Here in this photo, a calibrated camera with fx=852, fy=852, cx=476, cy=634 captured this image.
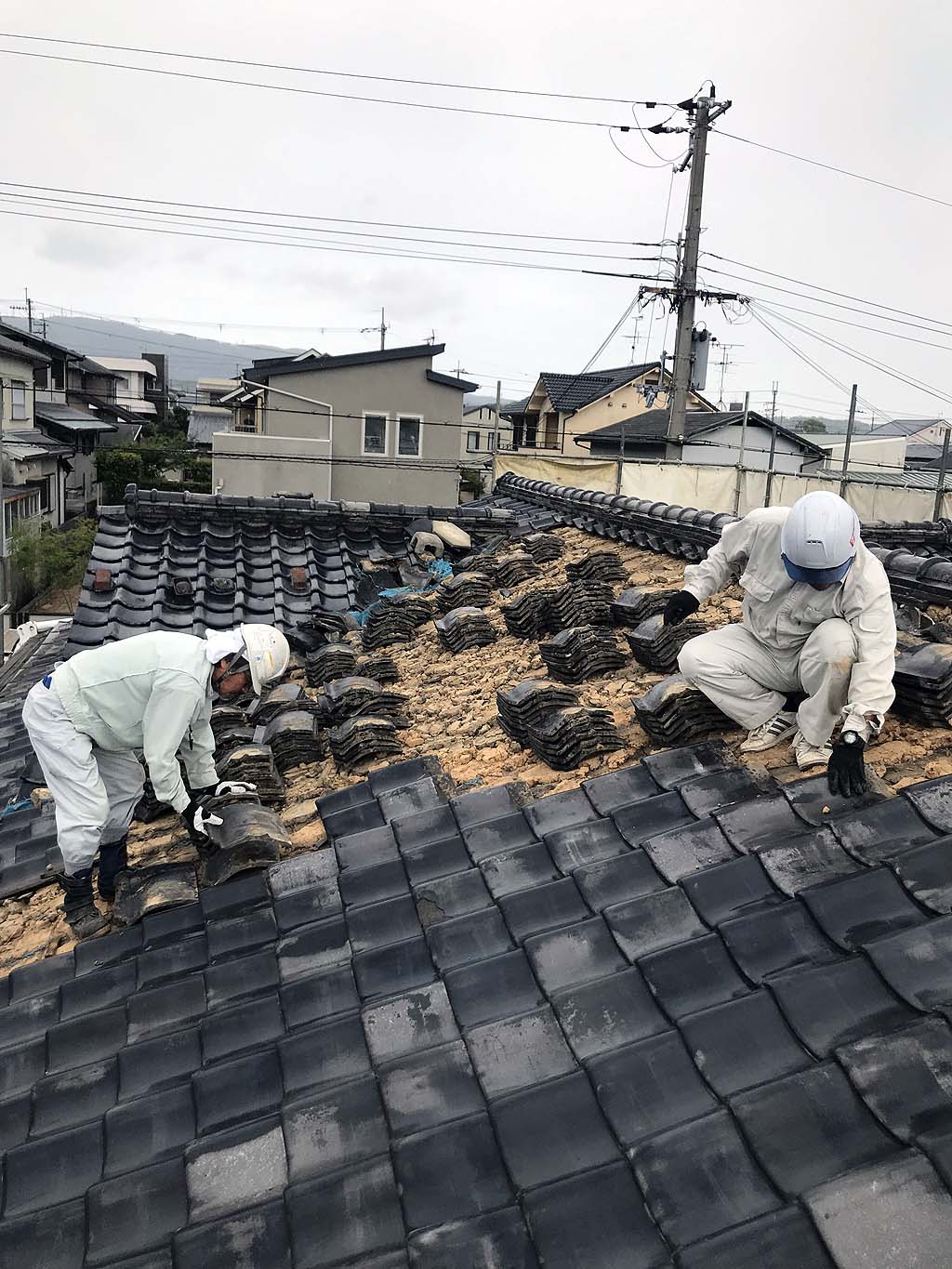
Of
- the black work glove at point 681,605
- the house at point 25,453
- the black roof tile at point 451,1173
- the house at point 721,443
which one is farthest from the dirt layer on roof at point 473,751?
the house at point 25,453

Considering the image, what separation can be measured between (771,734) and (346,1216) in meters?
2.93

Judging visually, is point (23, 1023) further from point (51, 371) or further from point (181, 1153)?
point (51, 371)

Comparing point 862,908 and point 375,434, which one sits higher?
point 375,434

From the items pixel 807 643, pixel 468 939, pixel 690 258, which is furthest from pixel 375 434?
pixel 468 939

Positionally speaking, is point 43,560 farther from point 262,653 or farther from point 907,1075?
point 907,1075

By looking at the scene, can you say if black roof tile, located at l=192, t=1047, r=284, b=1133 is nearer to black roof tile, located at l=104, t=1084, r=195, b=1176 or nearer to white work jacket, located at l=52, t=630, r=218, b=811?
black roof tile, located at l=104, t=1084, r=195, b=1176

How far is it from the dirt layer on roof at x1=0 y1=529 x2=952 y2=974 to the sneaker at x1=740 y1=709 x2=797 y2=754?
62mm

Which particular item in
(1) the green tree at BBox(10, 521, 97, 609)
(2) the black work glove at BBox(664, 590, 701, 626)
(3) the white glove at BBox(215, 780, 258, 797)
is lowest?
(1) the green tree at BBox(10, 521, 97, 609)

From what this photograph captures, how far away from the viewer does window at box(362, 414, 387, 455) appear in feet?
93.4

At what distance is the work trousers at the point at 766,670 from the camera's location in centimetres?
409

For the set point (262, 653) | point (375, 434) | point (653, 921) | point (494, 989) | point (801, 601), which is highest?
point (375, 434)

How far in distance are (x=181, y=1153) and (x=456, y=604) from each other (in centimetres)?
652

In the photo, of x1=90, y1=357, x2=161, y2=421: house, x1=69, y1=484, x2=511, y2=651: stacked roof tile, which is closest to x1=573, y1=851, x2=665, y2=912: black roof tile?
x1=69, y1=484, x2=511, y2=651: stacked roof tile

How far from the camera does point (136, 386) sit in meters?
67.4
